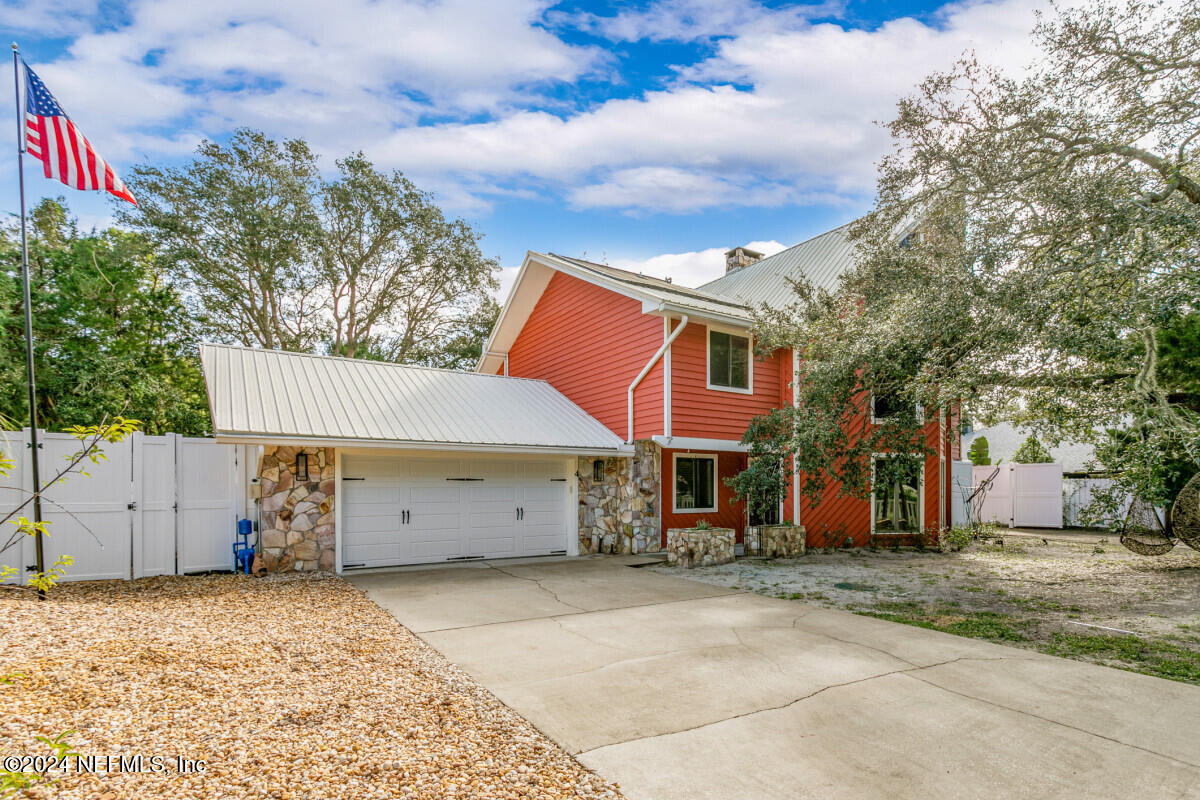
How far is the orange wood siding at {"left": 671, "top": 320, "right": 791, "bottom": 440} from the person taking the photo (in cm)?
1103

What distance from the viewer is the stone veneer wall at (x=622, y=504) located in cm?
1148

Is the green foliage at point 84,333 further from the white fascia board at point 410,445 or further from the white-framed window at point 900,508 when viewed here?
the white-framed window at point 900,508

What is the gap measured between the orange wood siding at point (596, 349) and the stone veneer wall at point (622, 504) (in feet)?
2.00

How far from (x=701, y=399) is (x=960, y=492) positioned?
7.87 m

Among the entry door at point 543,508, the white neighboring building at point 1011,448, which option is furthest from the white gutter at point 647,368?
the white neighboring building at point 1011,448

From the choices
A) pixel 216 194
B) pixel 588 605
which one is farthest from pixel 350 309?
pixel 588 605

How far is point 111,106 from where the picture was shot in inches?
285

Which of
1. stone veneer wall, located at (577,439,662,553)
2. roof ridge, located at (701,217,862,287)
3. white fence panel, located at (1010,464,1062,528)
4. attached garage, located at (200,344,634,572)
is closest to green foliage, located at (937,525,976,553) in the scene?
stone veneer wall, located at (577,439,662,553)

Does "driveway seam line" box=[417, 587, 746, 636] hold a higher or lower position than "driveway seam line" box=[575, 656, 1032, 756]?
lower

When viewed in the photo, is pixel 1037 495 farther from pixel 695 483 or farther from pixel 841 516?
pixel 695 483

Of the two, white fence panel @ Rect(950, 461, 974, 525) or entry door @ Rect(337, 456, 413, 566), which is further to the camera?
white fence panel @ Rect(950, 461, 974, 525)

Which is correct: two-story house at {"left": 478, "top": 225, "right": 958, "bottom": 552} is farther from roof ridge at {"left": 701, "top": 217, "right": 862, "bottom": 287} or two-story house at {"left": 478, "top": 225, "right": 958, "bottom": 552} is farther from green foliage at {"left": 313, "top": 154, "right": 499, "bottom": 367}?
green foliage at {"left": 313, "top": 154, "right": 499, "bottom": 367}

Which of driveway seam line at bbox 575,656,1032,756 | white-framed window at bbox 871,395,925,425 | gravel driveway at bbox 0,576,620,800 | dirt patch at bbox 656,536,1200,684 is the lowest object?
dirt patch at bbox 656,536,1200,684

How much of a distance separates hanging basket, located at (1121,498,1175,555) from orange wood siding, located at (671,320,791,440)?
22.6ft
